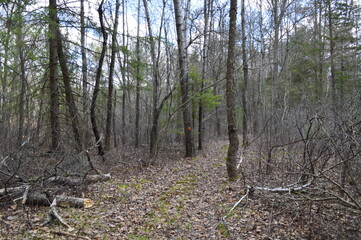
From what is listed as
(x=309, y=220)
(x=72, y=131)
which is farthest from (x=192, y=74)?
(x=309, y=220)

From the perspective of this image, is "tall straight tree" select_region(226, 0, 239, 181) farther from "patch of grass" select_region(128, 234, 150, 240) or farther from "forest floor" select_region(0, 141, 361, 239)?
"patch of grass" select_region(128, 234, 150, 240)

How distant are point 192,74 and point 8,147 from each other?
318 inches

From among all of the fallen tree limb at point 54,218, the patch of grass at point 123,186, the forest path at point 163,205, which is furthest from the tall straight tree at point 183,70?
the fallen tree limb at point 54,218

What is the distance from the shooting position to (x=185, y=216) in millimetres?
5055

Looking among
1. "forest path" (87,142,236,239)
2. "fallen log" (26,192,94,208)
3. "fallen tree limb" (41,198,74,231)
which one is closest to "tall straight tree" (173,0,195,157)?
"forest path" (87,142,236,239)

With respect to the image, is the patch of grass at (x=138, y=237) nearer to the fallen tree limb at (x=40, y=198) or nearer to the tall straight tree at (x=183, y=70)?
the fallen tree limb at (x=40, y=198)

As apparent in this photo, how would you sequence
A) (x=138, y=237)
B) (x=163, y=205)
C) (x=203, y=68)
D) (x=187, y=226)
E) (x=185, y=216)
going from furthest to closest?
1. (x=203, y=68)
2. (x=163, y=205)
3. (x=185, y=216)
4. (x=187, y=226)
5. (x=138, y=237)

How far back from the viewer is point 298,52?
17312mm

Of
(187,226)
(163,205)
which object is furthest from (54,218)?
(187,226)

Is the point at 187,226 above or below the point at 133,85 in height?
below

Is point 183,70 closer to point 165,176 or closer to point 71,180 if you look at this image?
point 165,176

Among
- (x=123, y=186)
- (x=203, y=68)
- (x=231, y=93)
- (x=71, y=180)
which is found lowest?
(x=123, y=186)

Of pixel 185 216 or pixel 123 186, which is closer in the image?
pixel 185 216

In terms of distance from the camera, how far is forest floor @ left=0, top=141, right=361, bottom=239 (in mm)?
4113
